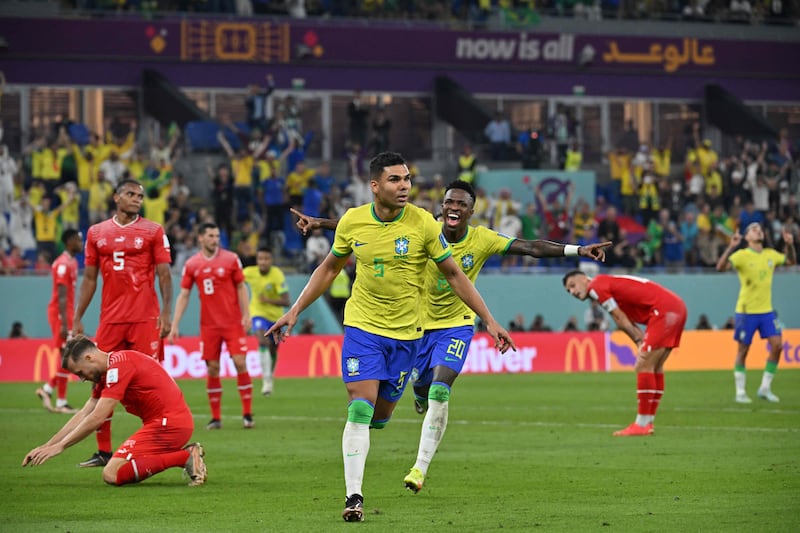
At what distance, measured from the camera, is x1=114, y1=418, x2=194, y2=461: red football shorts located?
1229 cm

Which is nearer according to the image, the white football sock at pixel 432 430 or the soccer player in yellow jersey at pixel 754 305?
the white football sock at pixel 432 430

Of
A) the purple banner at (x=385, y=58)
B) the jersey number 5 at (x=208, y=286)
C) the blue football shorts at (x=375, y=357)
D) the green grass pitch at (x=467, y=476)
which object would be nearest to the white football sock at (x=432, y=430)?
the green grass pitch at (x=467, y=476)

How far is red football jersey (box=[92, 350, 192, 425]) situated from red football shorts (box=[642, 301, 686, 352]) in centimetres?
724

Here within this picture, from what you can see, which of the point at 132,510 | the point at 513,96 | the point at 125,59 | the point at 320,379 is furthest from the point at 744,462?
the point at 513,96

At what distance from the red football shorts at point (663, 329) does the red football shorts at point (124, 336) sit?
21.4ft

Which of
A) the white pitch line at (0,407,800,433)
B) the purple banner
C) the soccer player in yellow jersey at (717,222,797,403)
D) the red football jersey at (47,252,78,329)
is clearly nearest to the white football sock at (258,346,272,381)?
the white pitch line at (0,407,800,433)

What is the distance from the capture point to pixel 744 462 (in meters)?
14.1

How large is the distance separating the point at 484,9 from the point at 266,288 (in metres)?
21.1

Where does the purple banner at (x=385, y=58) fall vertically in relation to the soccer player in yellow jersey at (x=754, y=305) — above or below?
above

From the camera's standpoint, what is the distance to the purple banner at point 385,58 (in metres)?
39.3

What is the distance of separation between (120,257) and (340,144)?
94.2ft

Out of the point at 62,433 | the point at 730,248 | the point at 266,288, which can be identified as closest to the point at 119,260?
the point at 62,433

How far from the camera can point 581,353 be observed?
3406cm

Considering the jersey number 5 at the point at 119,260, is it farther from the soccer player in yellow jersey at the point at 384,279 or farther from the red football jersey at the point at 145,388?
the soccer player in yellow jersey at the point at 384,279
